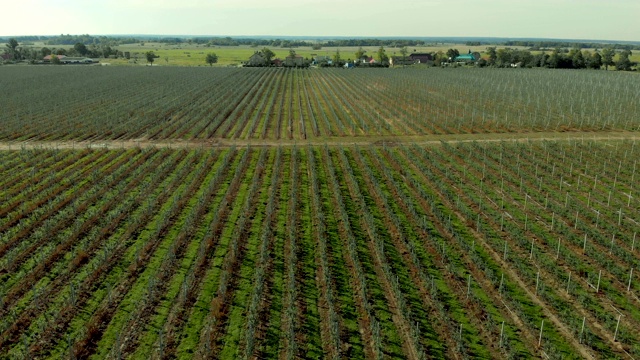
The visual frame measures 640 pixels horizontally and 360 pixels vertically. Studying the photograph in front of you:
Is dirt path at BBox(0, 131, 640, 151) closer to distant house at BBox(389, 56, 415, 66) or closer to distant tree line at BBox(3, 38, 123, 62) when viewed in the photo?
distant house at BBox(389, 56, 415, 66)

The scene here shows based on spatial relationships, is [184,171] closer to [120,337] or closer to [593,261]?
[120,337]

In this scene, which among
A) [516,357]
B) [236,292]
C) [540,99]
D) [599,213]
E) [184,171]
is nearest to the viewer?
[516,357]

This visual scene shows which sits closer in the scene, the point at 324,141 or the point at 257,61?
the point at 324,141

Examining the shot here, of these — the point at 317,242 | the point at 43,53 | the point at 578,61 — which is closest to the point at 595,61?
the point at 578,61

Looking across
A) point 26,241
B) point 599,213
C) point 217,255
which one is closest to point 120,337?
point 217,255

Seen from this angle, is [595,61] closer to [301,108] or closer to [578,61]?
[578,61]
